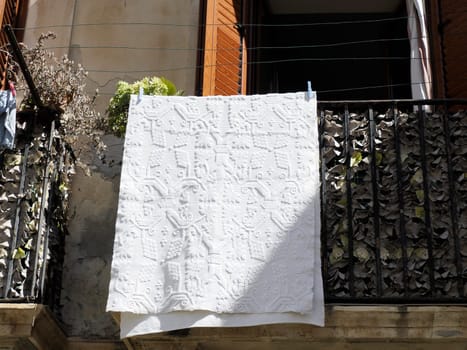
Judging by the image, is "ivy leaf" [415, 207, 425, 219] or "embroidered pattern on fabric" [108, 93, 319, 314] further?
"ivy leaf" [415, 207, 425, 219]

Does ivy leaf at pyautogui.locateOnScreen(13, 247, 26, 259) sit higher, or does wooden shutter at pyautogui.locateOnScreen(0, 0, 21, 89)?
wooden shutter at pyautogui.locateOnScreen(0, 0, 21, 89)

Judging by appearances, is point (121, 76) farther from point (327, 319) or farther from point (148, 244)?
point (327, 319)

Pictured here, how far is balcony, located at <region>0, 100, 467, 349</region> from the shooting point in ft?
24.1

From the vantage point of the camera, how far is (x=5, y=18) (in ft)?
31.6

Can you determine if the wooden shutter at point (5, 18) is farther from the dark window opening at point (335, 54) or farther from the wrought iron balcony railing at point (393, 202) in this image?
the wrought iron balcony railing at point (393, 202)

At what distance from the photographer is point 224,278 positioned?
736 cm

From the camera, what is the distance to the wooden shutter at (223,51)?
9.11m

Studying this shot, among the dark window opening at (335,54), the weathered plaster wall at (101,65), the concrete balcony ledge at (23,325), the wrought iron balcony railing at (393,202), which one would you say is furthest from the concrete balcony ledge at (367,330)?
the dark window opening at (335,54)

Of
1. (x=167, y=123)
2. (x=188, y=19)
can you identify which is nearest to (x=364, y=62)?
(x=188, y=19)

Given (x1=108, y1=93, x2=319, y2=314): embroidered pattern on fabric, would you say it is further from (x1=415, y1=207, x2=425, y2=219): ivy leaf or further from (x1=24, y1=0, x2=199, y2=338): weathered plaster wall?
(x1=24, y1=0, x2=199, y2=338): weathered plaster wall

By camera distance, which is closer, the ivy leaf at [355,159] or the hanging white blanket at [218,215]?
the hanging white blanket at [218,215]

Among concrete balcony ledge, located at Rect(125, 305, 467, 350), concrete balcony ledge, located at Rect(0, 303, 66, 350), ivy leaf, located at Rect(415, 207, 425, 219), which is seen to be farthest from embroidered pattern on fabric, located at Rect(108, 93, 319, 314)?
ivy leaf, located at Rect(415, 207, 425, 219)

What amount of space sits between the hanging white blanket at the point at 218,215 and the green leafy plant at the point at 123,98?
327 millimetres

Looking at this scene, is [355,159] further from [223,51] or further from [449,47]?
[223,51]
